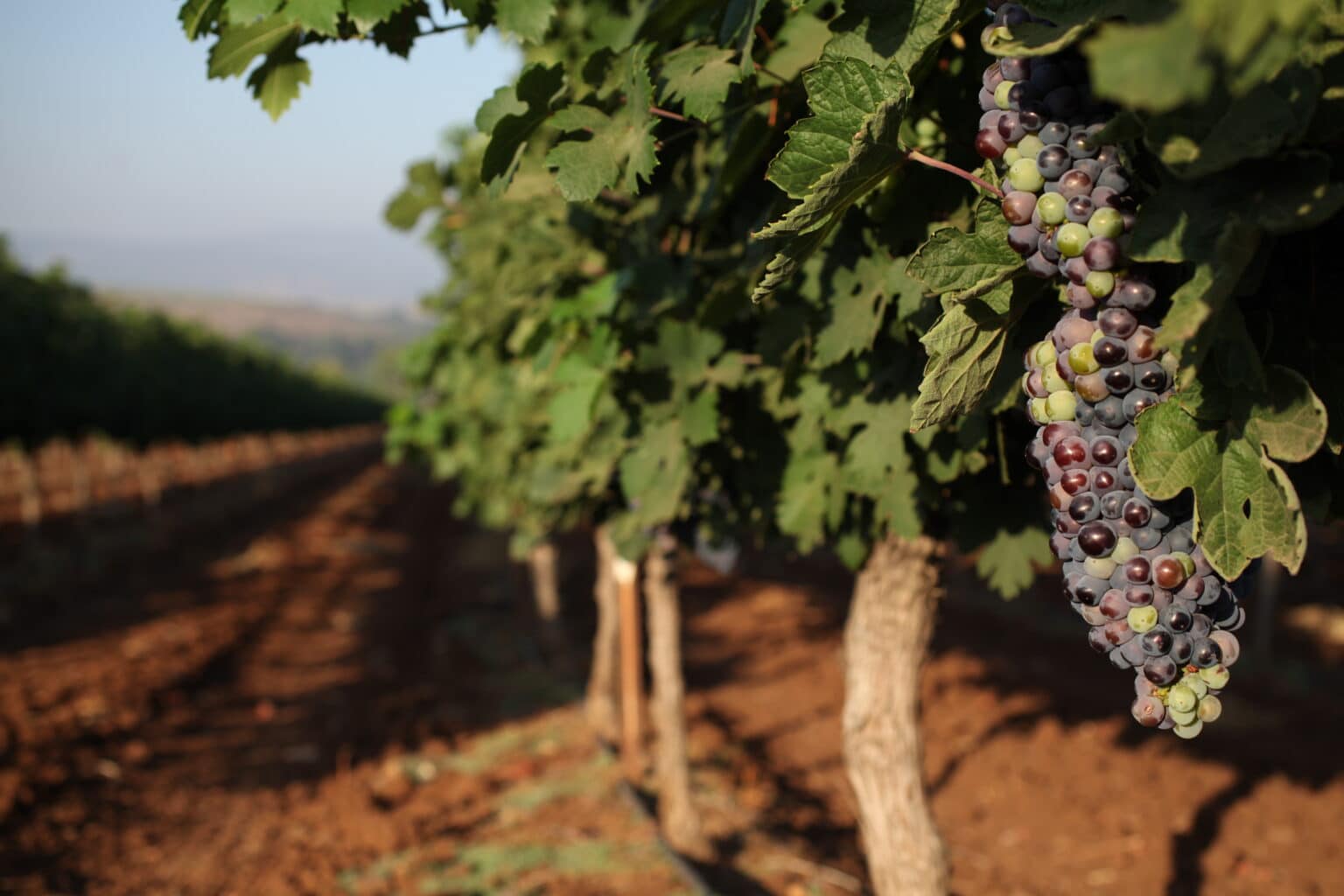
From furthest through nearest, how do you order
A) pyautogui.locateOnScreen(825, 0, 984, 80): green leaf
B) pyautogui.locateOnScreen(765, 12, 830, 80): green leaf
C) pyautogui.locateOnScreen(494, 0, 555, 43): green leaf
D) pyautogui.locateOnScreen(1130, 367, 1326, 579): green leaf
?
pyautogui.locateOnScreen(765, 12, 830, 80): green leaf < pyautogui.locateOnScreen(494, 0, 555, 43): green leaf < pyautogui.locateOnScreen(825, 0, 984, 80): green leaf < pyautogui.locateOnScreen(1130, 367, 1326, 579): green leaf

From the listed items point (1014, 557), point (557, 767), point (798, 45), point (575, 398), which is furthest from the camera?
point (557, 767)

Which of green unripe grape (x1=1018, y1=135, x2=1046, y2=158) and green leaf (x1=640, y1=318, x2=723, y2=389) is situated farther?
green leaf (x1=640, y1=318, x2=723, y2=389)

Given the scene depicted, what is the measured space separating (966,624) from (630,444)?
11.2 m

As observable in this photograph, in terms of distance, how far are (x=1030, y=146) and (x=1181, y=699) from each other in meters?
0.78

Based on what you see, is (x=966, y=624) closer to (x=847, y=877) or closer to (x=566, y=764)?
(x=566, y=764)

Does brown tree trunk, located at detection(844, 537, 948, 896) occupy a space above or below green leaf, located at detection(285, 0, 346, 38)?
below

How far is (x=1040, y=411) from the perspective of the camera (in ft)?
4.84

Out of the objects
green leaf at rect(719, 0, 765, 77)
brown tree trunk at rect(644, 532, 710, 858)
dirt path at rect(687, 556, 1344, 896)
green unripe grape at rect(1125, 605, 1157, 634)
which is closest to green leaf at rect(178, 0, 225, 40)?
green leaf at rect(719, 0, 765, 77)

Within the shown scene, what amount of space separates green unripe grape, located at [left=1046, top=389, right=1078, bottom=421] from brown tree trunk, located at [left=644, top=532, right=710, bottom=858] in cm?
512

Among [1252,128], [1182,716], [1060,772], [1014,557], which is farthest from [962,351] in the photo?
[1060,772]

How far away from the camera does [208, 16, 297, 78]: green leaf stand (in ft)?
6.44

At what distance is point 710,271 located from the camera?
303 cm

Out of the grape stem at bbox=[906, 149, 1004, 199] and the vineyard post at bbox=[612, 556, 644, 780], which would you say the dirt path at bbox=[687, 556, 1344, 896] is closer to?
the vineyard post at bbox=[612, 556, 644, 780]

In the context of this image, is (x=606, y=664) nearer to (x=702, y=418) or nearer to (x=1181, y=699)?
(x=702, y=418)
